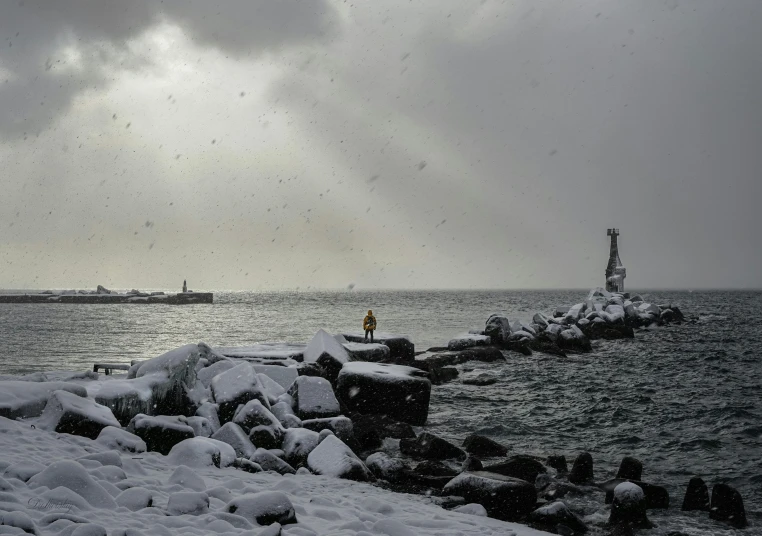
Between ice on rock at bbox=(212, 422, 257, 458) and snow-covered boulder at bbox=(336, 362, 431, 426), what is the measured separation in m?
4.02

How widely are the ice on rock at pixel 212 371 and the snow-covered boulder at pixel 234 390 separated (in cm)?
51

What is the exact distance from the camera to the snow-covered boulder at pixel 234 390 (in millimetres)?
8867

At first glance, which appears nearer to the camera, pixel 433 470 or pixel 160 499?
pixel 160 499

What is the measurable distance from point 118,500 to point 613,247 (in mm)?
64386

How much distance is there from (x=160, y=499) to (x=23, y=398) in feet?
9.61

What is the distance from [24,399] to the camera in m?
6.63

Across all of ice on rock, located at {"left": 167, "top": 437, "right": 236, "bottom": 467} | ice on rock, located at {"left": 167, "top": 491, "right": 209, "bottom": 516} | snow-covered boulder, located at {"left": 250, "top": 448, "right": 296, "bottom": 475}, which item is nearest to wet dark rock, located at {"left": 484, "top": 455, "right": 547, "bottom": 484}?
snow-covered boulder, located at {"left": 250, "top": 448, "right": 296, "bottom": 475}

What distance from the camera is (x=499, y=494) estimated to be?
6.30m

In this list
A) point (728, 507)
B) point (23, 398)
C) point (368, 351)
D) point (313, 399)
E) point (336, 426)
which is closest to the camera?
point (728, 507)

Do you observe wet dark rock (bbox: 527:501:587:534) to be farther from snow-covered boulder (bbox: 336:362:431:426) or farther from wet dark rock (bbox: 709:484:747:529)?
snow-covered boulder (bbox: 336:362:431:426)

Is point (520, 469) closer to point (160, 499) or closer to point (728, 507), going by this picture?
point (728, 507)

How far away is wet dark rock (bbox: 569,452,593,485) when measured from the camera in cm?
764

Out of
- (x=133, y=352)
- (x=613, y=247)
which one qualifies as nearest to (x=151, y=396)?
(x=133, y=352)

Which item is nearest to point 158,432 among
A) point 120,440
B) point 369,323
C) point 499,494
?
point 120,440
